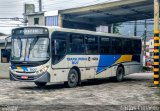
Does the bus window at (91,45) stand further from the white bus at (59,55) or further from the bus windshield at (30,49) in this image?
the bus windshield at (30,49)

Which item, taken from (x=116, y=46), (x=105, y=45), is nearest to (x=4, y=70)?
(x=105, y=45)

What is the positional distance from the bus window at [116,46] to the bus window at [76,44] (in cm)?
355

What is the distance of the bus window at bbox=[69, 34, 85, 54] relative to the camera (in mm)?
18191

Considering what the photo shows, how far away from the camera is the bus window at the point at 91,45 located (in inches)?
770

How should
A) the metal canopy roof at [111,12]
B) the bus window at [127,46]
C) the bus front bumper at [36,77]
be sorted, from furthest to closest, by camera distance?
the metal canopy roof at [111,12] < the bus window at [127,46] < the bus front bumper at [36,77]

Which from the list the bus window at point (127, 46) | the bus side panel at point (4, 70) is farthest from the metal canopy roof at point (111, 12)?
the bus side panel at point (4, 70)

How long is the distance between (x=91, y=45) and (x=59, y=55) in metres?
3.19

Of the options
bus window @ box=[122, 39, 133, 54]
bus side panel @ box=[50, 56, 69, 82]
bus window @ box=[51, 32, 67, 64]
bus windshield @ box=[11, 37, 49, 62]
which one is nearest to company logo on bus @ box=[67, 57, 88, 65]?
bus side panel @ box=[50, 56, 69, 82]

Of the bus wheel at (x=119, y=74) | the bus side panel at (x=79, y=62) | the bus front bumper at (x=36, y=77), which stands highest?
the bus side panel at (x=79, y=62)

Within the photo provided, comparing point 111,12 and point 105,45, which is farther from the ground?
point 111,12

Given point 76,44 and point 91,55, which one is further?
point 91,55

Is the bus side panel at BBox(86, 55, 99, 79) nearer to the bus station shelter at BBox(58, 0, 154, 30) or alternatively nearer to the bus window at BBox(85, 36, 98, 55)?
the bus window at BBox(85, 36, 98, 55)

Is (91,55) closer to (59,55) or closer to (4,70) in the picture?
(59,55)

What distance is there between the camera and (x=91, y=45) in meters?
19.9
